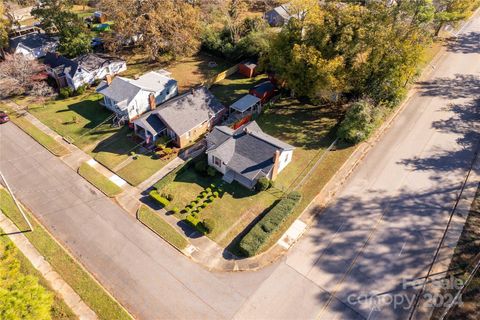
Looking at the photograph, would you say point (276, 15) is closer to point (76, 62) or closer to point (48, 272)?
point (76, 62)

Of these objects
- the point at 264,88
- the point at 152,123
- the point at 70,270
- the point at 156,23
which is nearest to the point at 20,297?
the point at 70,270

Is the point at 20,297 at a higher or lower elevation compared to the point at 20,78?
lower

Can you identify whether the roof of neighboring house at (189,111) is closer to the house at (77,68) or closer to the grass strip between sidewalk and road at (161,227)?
the grass strip between sidewalk and road at (161,227)

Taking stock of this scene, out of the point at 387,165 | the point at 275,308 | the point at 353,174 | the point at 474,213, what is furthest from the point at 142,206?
Result: the point at 474,213

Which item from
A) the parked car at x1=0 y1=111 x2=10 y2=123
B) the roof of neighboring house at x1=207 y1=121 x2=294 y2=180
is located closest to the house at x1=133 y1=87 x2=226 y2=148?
the roof of neighboring house at x1=207 y1=121 x2=294 y2=180

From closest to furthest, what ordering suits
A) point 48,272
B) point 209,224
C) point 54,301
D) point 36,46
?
point 54,301 → point 48,272 → point 209,224 → point 36,46

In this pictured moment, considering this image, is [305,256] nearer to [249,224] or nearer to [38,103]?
[249,224]

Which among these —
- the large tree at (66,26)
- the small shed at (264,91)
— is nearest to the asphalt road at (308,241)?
the small shed at (264,91)
